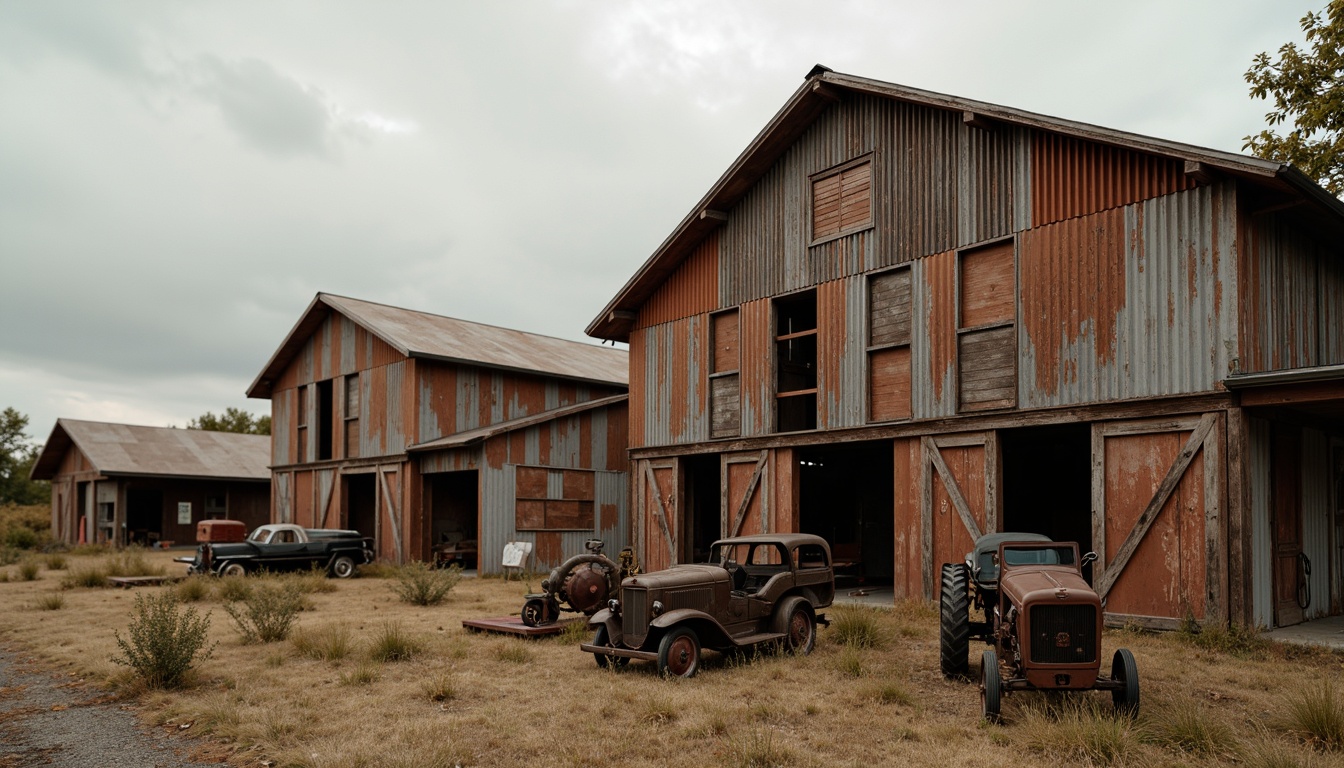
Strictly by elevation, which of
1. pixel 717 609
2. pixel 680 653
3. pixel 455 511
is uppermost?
pixel 717 609

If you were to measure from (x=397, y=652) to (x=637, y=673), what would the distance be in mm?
3067

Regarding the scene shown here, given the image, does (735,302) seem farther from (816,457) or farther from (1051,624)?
(1051,624)

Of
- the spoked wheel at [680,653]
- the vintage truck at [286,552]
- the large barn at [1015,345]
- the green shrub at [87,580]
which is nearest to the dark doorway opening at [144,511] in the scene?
the vintage truck at [286,552]

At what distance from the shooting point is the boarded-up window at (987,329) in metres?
14.3

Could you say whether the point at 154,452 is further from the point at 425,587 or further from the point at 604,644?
the point at 604,644

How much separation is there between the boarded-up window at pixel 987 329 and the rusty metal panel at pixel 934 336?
0.44 ft

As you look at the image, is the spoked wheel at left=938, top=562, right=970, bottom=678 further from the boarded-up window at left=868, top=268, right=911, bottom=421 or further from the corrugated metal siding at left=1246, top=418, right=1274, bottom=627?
the boarded-up window at left=868, top=268, right=911, bottom=421

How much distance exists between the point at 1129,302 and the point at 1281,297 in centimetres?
209

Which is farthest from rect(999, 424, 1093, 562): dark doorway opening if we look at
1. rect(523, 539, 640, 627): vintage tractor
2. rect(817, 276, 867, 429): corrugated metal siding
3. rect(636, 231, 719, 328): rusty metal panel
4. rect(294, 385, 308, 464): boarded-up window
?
rect(294, 385, 308, 464): boarded-up window

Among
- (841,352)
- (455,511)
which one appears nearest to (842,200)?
(841,352)

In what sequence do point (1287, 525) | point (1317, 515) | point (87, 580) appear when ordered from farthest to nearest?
point (87, 580) → point (1317, 515) → point (1287, 525)

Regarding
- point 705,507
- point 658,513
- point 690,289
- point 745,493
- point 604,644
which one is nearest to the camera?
point 604,644

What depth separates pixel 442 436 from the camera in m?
25.8

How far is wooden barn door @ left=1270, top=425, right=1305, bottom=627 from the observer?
12852 millimetres
